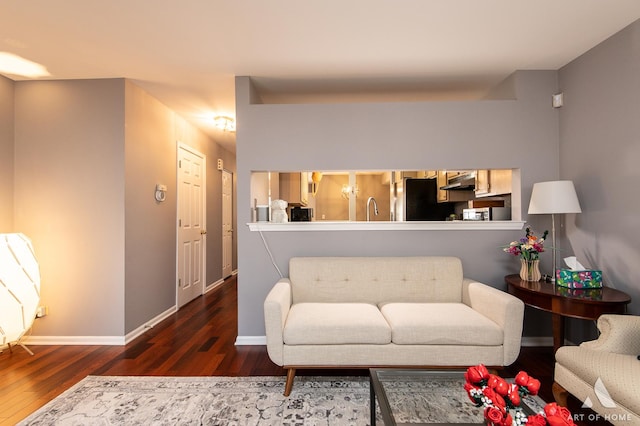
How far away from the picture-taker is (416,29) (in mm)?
2338

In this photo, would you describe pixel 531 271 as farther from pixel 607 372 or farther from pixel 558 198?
pixel 607 372

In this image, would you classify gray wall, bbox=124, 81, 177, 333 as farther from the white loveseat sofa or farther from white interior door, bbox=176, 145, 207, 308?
the white loveseat sofa

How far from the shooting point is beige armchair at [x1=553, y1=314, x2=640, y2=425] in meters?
1.45

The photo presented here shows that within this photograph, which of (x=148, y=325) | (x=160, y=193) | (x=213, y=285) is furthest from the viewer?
(x=213, y=285)

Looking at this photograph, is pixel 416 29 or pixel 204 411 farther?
pixel 416 29

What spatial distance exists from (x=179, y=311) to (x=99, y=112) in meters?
2.52

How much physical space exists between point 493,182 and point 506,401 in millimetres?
2977

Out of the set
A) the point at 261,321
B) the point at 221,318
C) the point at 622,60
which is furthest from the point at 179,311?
the point at 622,60

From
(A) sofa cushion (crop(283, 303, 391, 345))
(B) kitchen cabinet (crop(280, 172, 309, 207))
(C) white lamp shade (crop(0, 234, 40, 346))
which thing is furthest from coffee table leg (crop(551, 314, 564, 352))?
(C) white lamp shade (crop(0, 234, 40, 346))

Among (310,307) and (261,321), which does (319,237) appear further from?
(261,321)

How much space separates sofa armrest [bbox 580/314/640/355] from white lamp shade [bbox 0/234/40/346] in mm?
4135

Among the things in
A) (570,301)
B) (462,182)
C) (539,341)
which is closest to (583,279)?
(570,301)

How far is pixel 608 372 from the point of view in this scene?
5.10ft

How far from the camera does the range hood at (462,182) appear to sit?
3.97 metres
